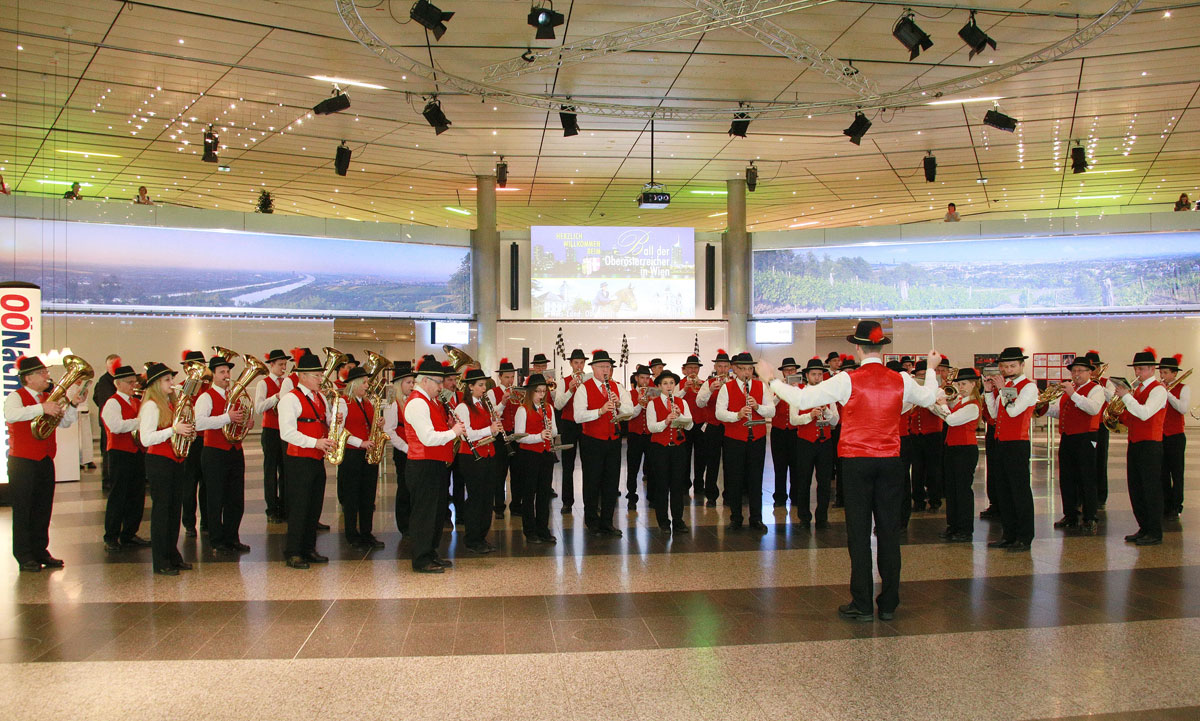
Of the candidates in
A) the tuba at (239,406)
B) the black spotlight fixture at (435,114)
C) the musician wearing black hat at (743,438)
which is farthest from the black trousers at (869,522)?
the black spotlight fixture at (435,114)

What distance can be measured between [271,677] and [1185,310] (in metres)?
18.6

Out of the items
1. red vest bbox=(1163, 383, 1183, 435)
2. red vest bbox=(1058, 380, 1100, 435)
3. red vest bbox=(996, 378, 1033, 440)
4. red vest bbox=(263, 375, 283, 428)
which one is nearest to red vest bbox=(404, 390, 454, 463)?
red vest bbox=(263, 375, 283, 428)

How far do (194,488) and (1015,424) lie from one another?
23.2 feet

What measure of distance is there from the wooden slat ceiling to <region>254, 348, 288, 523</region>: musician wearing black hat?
144 inches

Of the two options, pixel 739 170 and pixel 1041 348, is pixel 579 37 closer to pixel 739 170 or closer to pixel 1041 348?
pixel 739 170

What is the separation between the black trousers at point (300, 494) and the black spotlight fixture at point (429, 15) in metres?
4.37

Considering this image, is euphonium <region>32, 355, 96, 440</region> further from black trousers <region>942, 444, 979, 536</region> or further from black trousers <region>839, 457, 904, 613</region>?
→ black trousers <region>942, 444, 979, 536</region>

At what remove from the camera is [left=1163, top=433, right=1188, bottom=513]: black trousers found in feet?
26.6

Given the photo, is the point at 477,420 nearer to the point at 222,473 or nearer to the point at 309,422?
the point at 309,422

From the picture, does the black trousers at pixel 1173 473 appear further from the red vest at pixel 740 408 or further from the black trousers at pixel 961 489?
the red vest at pixel 740 408

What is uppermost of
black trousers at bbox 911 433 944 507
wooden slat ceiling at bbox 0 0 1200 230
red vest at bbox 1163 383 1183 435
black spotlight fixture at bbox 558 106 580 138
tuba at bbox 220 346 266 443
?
wooden slat ceiling at bbox 0 0 1200 230

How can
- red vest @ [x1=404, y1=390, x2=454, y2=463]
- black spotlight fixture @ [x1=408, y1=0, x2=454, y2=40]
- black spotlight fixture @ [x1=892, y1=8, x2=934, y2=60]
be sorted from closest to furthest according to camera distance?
1. red vest @ [x1=404, y1=390, x2=454, y2=463]
2. black spotlight fixture @ [x1=408, y1=0, x2=454, y2=40]
3. black spotlight fixture @ [x1=892, y1=8, x2=934, y2=60]

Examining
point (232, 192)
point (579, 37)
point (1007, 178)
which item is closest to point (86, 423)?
point (232, 192)

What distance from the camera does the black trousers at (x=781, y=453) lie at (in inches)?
336
